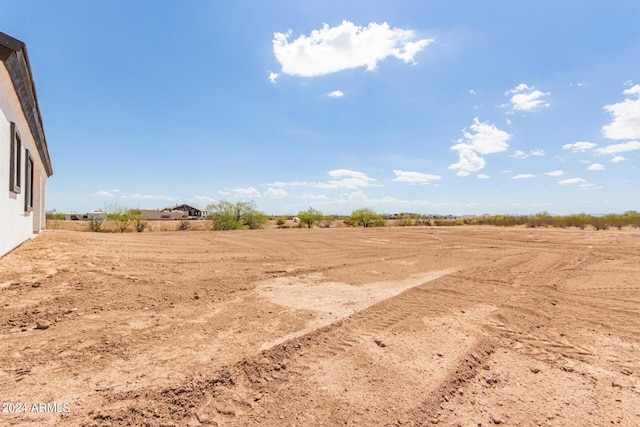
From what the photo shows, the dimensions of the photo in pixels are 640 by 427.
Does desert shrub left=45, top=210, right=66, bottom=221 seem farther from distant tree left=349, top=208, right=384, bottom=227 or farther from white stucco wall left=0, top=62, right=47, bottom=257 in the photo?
distant tree left=349, top=208, right=384, bottom=227

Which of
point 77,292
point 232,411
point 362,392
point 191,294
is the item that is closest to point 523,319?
point 362,392

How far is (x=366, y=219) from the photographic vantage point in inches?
1416

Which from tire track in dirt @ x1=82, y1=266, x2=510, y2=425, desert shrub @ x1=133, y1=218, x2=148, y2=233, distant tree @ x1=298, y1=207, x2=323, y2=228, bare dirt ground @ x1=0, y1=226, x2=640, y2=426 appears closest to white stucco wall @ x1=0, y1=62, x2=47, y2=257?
bare dirt ground @ x1=0, y1=226, x2=640, y2=426

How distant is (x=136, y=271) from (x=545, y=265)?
38.0 feet

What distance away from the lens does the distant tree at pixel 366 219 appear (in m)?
35.9

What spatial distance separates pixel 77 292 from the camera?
5121 millimetres

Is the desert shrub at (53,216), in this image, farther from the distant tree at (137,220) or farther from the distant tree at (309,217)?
the distant tree at (309,217)

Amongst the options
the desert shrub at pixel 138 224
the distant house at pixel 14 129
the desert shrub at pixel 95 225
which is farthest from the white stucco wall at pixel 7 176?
the desert shrub at pixel 138 224

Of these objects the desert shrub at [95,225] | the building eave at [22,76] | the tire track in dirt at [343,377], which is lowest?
the tire track in dirt at [343,377]

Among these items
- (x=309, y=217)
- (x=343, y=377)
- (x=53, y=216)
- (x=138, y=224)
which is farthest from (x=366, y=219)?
(x=343, y=377)

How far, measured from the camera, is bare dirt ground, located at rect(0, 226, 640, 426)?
2.44 meters

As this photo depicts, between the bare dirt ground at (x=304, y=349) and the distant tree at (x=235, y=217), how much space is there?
19.8 metres

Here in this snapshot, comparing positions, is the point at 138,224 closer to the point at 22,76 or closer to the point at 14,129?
the point at 14,129

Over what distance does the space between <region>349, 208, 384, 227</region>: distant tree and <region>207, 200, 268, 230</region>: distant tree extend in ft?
36.7
